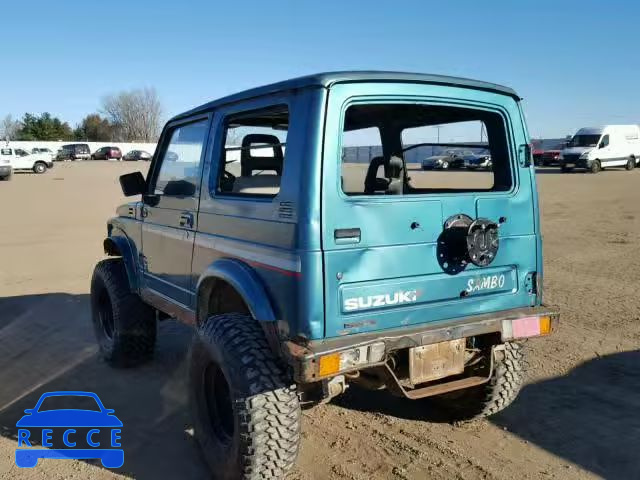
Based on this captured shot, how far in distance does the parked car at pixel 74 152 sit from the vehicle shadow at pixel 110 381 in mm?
54334

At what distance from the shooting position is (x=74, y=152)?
185 ft

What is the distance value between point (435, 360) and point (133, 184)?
9.17 ft

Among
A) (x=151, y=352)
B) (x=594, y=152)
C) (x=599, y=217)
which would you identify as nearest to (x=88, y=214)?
(x=151, y=352)

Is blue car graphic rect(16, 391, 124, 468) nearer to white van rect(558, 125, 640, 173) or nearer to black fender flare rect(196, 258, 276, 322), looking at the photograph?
black fender flare rect(196, 258, 276, 322)

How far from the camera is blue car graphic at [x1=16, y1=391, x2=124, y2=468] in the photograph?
11.3 ft

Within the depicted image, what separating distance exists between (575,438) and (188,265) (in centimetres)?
268

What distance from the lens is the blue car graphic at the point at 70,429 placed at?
3436mm

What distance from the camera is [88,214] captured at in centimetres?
1593

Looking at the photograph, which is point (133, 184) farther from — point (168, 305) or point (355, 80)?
point (355, 80)

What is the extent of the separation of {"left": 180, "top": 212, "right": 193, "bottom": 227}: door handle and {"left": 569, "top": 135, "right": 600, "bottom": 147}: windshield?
29.1 meters

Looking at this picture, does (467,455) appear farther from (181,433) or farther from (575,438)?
(181,433)

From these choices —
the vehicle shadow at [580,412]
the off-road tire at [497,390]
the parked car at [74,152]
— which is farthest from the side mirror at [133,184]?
the parked car at [74,152]

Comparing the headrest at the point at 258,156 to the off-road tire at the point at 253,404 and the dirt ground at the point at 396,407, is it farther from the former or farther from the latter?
the dirt ground at the point at 396,407

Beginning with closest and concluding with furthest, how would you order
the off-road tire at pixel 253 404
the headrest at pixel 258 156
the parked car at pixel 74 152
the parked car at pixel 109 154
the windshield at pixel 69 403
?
the off-road tire at pixel 253 404 → the headrest at pixel 258 156 → the windshield at pixel 69 403 → the parked car at pixel 109 154 → the parked car at pixel 74 152
